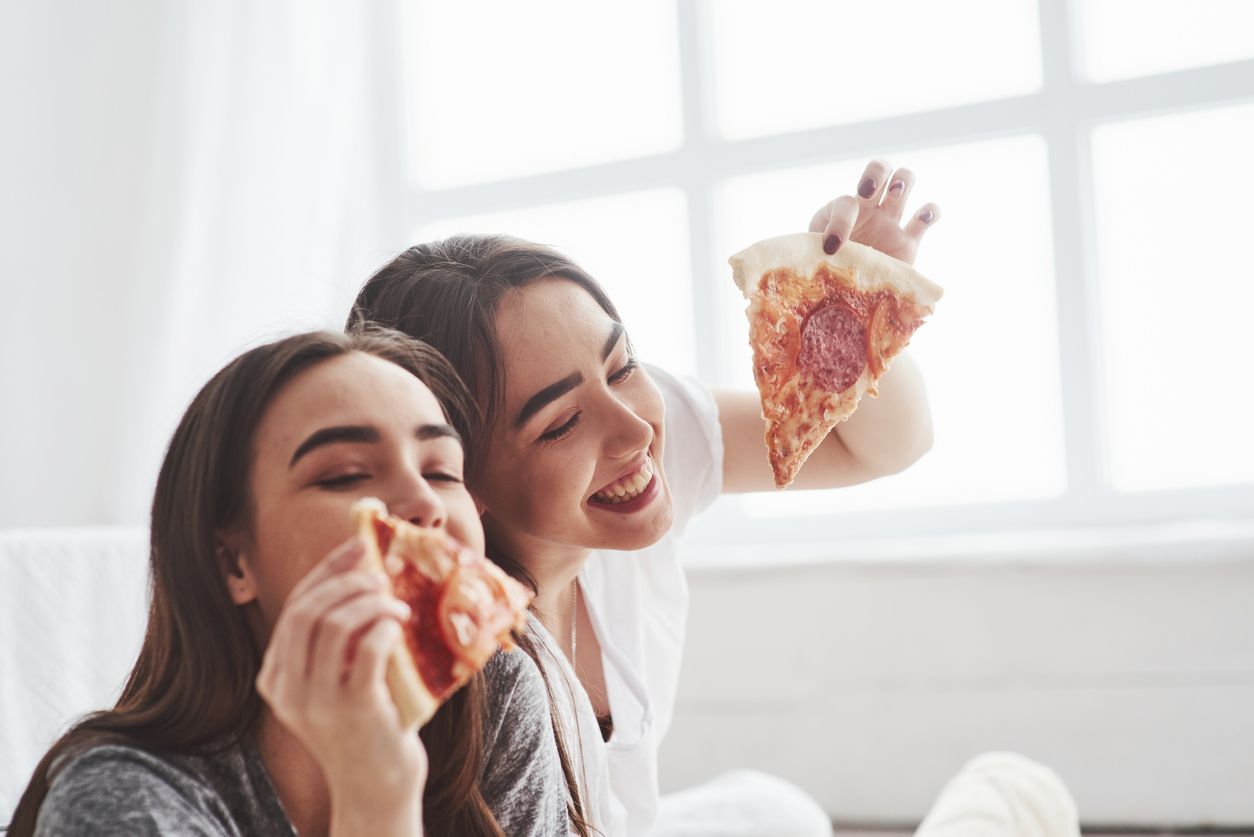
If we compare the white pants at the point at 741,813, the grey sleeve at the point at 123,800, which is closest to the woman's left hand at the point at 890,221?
the grey sleeve at the point at 123,800

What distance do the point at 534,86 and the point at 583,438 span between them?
3.22 meters

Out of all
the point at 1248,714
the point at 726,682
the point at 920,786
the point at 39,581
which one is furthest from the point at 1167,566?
the point at 39,581

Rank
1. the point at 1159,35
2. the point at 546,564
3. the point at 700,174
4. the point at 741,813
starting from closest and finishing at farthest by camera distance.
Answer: the point at 546,564
the point at 741,813
the point at 1159,35
the point at 700,174

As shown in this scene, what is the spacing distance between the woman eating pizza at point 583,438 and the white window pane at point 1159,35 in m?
2.26

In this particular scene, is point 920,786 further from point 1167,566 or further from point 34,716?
point 34,716

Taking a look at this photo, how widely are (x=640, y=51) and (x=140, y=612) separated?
2854mm

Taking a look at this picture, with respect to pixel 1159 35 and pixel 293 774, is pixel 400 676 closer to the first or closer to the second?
pixel 293 774

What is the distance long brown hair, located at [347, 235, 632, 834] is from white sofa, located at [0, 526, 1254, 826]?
6.53ft

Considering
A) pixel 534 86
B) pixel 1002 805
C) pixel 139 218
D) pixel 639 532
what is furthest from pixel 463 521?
pixel 534 86

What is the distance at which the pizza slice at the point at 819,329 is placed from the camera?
1477 millimetres

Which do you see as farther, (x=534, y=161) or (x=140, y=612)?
(x=534, y=161)

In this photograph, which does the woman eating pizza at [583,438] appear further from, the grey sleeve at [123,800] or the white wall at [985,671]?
the white wall at [985,671]

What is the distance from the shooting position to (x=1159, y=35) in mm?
3578

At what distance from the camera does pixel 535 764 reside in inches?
49.6
